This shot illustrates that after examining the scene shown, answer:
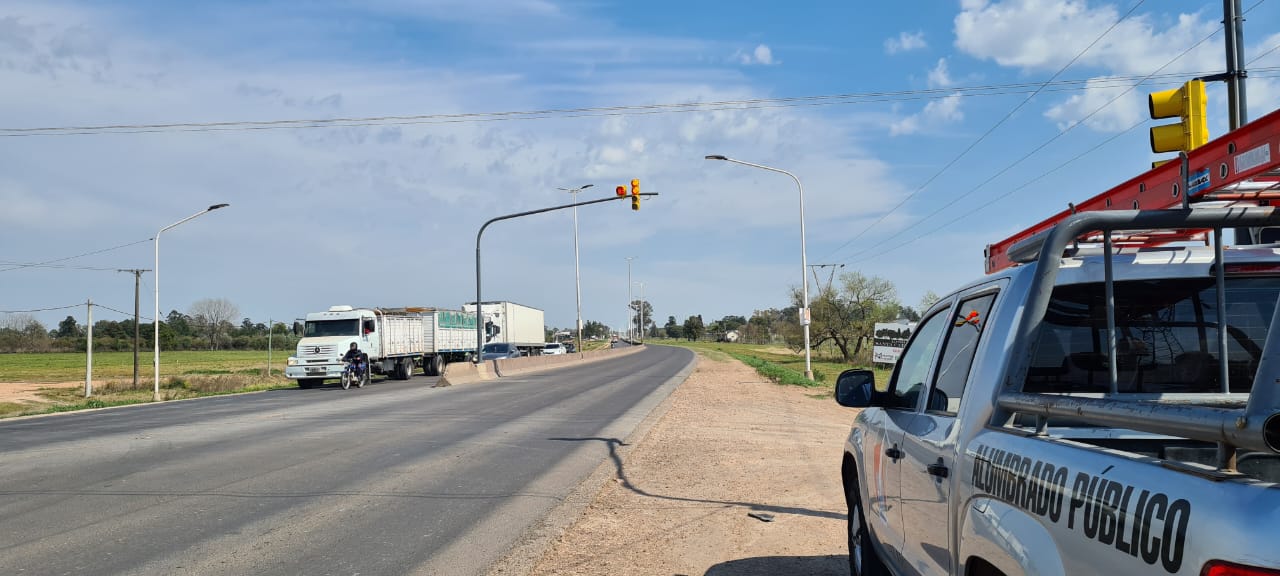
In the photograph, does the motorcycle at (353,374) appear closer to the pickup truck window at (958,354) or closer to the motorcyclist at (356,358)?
the motorcyclist at (356,358)

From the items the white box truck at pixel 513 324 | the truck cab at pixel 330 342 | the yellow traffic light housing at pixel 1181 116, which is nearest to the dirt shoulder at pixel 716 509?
the yellow traffic light housing at pixel 1181 116

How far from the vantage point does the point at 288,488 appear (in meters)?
9.91

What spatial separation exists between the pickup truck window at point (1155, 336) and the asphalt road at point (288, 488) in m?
4.24

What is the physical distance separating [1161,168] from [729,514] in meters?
5.13

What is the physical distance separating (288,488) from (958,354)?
790 centimetres

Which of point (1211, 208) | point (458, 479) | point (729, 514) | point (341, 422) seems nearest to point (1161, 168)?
point (1211, 208)

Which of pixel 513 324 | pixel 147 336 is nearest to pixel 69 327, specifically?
pixel 147 336

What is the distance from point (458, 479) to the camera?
10633mm

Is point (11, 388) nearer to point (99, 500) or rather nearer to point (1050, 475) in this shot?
point (99, 500)

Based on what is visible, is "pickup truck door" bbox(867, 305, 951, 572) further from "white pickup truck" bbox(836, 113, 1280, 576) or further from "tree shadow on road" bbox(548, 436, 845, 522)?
"tree shadow on road" bbox(548, 436, 845, 522)

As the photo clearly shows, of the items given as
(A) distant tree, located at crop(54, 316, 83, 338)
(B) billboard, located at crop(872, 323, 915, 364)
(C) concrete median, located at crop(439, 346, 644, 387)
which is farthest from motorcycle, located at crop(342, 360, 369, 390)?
(A) distant tree, located at crop(54, 316, 83, 338)

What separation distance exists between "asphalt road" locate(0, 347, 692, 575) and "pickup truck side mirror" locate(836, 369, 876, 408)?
3.00 meters

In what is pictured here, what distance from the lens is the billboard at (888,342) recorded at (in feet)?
150

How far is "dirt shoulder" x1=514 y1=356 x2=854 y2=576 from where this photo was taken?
6.73 m
